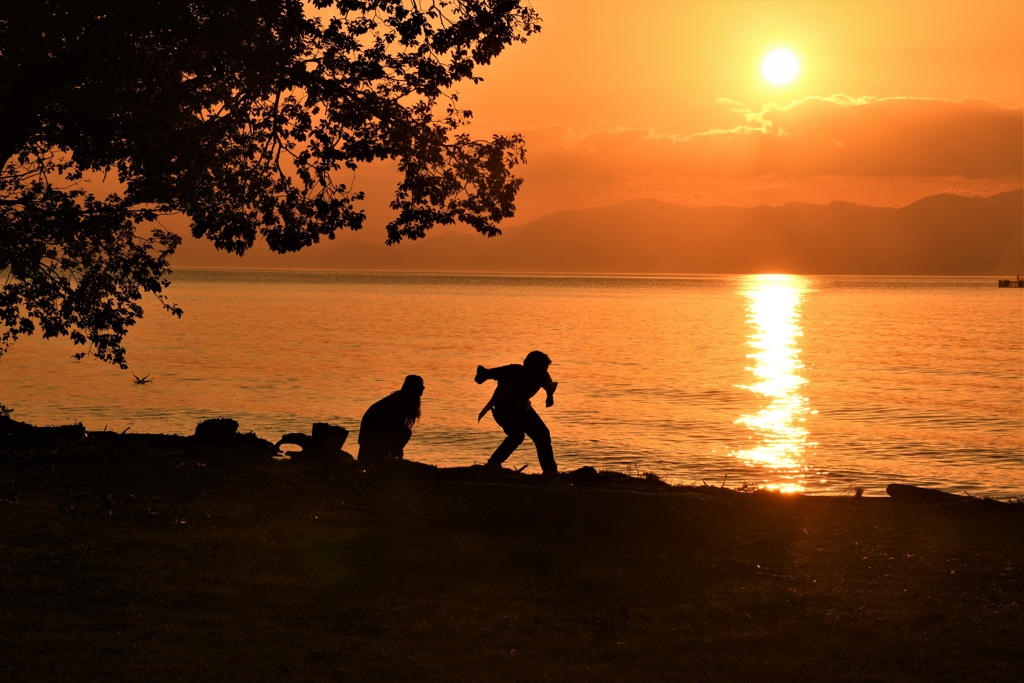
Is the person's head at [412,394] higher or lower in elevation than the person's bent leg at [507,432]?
higher

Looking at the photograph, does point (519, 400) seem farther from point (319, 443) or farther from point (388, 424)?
point (319, 443)

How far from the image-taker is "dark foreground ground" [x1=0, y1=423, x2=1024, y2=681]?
289 inches

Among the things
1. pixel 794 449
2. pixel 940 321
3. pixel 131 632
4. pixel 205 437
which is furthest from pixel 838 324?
pixel 131 632

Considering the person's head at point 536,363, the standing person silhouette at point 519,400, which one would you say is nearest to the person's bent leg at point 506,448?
the standing person silhouette at point 519,400

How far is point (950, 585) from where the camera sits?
9164 mm

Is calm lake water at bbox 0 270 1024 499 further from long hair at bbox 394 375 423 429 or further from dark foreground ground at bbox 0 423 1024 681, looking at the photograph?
dark foreground ground at bbox 0 423 1024 681

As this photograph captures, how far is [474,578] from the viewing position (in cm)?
914

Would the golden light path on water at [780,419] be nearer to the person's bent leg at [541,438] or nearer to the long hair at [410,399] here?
the person's bent leg at [541,438]

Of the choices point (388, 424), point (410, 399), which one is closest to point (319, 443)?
point (388, 424)

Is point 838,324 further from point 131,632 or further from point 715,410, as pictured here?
point 131,632

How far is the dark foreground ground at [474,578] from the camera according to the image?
289 inches

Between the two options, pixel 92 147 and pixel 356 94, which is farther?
pixel 92 147

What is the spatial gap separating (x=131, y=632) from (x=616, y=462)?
16.3 meters

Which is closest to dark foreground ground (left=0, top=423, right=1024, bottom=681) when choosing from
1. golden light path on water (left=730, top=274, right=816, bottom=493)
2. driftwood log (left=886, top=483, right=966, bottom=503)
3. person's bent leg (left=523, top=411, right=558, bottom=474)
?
driftwood log (left=886, top=483, right=966, bottom=503)
